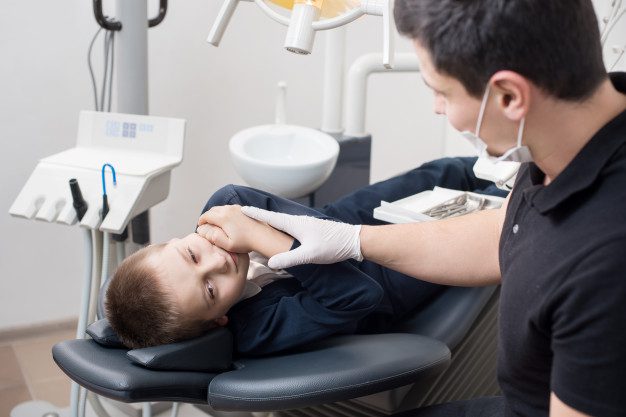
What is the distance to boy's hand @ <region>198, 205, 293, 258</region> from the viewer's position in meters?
1.20

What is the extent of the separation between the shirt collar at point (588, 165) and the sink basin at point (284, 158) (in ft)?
3.12

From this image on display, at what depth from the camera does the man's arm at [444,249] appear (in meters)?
1.22

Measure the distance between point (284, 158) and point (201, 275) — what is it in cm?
75

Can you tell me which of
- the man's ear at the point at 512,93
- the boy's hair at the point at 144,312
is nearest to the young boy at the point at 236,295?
the boy's hair at the point at 144,312

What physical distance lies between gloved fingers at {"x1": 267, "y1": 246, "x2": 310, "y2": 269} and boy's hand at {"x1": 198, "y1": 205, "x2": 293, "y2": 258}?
39 millimetres

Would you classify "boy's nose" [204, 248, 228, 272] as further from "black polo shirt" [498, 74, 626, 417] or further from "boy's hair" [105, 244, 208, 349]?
"black polo shirt" [498, 74, 626, 417]

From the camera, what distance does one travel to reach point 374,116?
2.97 meters

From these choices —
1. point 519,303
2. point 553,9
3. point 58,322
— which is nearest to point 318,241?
point 519,303

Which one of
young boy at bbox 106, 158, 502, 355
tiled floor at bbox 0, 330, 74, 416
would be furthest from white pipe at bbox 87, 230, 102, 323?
tiled floor at bbox 0, 330, 74, 416

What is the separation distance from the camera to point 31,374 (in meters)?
2.27

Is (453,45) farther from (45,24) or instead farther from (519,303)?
(45,24)

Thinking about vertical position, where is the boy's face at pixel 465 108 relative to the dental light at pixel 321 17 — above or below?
below

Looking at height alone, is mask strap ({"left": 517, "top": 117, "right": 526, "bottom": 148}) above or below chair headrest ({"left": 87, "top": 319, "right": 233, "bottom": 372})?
above

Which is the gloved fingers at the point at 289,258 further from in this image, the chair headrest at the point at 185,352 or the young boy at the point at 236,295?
the chair headrest at the point at 185,352
